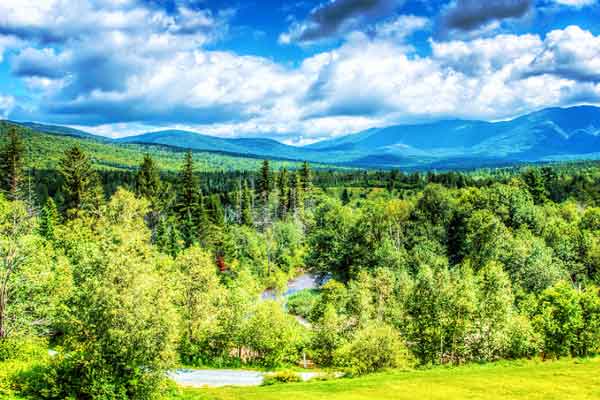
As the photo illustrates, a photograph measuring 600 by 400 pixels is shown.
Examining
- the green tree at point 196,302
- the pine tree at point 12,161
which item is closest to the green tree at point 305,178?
the pine tree at point 12,161

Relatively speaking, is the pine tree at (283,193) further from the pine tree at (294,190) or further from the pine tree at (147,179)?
the pine tree at (147,179)

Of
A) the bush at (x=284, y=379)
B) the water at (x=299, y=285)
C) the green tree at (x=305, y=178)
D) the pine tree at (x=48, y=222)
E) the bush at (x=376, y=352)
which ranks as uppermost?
the green tree at (x=305, y=178)

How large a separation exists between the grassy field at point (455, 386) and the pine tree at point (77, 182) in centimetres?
4379

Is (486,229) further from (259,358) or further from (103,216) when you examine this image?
(103,216)

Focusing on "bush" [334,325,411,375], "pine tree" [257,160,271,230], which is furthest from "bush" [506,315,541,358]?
"pine tree" [257,160,271,230]

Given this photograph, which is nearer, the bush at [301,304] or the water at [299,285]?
the bush at [301,304]

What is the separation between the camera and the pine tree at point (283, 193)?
121938 millimetres

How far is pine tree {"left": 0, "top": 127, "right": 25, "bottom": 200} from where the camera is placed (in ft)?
215

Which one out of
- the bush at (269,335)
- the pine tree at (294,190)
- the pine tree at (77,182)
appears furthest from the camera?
the pine tree at (294,190)

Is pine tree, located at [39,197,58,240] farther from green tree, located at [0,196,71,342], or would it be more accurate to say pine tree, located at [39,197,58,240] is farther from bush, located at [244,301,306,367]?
bush, located at [244,301,306,367]

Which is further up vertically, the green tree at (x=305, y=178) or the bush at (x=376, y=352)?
the green tree at (x=305, y=178)

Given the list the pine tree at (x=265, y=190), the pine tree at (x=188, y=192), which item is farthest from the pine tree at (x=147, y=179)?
the pine tree at (x=265, y=190)

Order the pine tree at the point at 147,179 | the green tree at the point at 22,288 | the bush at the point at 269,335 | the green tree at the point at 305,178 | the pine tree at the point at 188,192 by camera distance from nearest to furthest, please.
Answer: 1. the green tree at the point at 22,288
2. the bush at the point at 269,335
3. the pine tree at the point at 147,179
4. the pine tree at the point at 188,192
5. the green tree at the point at 305,178

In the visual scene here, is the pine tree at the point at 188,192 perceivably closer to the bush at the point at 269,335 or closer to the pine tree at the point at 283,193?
the pine tree at the point at 283,193
